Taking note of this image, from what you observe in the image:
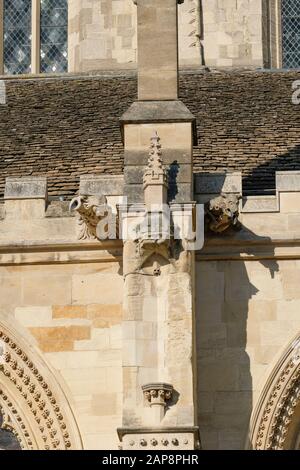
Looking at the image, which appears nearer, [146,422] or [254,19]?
[146,422]

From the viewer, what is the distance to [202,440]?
76.5 feet

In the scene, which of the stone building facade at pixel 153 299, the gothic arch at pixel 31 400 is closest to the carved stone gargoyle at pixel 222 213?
the stone building facade at pixel 153 299

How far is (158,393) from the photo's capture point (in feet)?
74.0

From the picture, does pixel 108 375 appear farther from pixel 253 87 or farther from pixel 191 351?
pixel 253 87

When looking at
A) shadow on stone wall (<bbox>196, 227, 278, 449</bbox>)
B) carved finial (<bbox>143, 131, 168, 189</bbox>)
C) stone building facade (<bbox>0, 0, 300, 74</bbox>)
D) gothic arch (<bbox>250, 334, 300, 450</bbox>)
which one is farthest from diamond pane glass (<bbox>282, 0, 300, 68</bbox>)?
gothic arch (<bbox>250, 334, 300, 450</bbox>)

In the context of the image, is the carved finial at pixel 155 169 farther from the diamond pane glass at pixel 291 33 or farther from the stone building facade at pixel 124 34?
the diamond pane glass at pixel 291 33

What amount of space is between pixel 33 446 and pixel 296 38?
31.7ft

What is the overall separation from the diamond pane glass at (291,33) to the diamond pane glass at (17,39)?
355cm

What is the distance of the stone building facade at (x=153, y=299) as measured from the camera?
23016 millimetres

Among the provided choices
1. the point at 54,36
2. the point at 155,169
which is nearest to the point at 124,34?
the point at 54,36

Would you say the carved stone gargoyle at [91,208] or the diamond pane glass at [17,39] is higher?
the diamond pane glass at [17,39]
